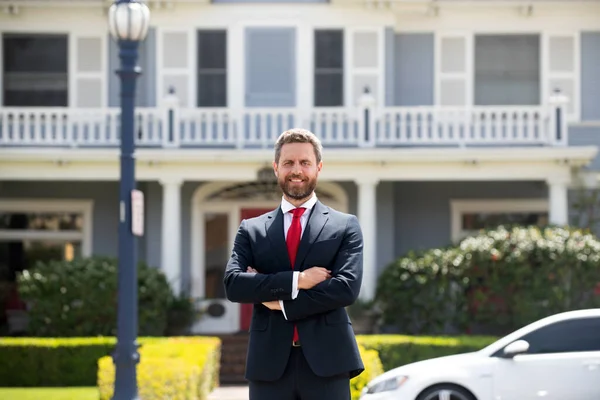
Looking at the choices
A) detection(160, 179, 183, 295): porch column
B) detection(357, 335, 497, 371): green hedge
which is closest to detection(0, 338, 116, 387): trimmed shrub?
detection(160, 179, 183, 295): porch column

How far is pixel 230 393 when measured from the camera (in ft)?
50.7

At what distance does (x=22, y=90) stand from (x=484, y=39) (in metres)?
9.02

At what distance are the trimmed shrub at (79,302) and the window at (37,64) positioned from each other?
14.9ft

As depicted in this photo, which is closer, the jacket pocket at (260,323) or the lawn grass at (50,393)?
the jacket pocket at (260,323)

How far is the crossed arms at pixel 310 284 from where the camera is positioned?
473 cm

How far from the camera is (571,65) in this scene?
2103 cm

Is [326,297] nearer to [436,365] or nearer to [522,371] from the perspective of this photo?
[522,371]

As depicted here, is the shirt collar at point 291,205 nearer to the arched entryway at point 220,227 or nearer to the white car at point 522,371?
the white car at point 522,371

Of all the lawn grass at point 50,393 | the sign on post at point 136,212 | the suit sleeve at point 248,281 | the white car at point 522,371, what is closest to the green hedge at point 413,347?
the lawn grass at point 50,393

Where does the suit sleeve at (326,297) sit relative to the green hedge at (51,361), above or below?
above

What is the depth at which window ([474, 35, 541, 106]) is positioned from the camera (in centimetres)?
2119

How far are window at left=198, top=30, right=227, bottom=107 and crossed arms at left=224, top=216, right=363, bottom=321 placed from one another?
51.9 ft

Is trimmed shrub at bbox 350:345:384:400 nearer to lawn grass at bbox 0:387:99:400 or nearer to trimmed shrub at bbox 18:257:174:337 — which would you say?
lawn grass at bbox 0:387:99:400

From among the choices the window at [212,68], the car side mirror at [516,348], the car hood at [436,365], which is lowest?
the car hood at [436,365]
